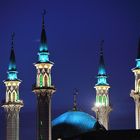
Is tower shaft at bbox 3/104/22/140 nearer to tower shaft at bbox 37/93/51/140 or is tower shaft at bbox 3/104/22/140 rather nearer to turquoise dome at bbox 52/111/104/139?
turquoise dome at bbox 52/111/104/139

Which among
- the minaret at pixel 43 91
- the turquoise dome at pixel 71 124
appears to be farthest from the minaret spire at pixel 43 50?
the turquoise dome at pixel 71 124

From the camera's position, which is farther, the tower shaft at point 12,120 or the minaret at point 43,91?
the tower shaft at point 12,120

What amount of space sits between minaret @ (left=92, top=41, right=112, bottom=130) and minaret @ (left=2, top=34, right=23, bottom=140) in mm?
9463

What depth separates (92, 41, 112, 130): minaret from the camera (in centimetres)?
8844

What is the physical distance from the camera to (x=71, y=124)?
84.3m

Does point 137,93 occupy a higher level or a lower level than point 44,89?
higher

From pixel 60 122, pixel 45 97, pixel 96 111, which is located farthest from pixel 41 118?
pixel 96 111

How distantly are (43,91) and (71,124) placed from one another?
312 inches

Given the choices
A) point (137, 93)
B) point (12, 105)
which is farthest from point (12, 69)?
point (137, 93)

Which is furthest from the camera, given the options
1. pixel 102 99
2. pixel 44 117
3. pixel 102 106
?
pixel 102 99

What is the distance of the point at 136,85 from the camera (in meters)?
86.0

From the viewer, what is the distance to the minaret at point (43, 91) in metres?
77.4

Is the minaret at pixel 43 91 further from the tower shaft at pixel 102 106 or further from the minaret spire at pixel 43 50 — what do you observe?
the tower shaft at pixel 102 106

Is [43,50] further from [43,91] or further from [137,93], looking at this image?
[137,93]
